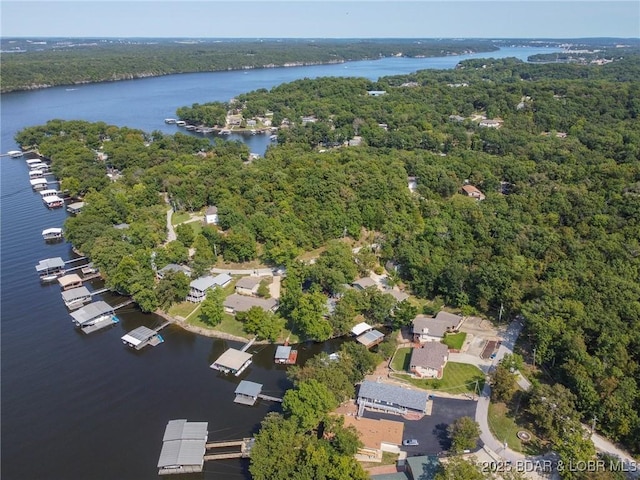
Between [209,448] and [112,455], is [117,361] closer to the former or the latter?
[112,455]

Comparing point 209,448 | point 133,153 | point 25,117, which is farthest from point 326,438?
point 25,117

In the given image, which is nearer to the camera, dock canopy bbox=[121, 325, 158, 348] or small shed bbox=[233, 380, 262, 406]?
small shed bbox=[233, 380, 262, 406]

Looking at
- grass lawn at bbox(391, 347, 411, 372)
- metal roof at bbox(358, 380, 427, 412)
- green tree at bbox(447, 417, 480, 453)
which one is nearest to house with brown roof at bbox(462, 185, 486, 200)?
grass lawn at bbox(391, 347, 411, 372)

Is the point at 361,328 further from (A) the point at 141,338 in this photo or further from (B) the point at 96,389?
(B) the point at 96,389

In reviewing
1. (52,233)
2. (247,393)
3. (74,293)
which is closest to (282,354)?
(247,393)

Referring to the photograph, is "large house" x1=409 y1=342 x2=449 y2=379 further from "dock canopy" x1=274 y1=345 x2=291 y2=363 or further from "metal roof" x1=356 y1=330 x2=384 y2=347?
"dock canopy" x1=274 y1=345 x2=291 y2=363

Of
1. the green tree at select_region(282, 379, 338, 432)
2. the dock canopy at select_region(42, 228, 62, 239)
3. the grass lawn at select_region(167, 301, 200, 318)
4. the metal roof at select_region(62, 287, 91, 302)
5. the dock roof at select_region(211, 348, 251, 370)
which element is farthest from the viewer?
the dock canopy at select_region(42, 228, 62, 239)

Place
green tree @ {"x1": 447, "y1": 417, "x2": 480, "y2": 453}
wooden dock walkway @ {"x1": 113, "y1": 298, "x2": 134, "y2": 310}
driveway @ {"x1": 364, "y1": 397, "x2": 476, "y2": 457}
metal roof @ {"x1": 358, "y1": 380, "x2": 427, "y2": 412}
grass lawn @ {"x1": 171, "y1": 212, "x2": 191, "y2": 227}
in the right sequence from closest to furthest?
green tree @ {"x1": 447, "y1": 417, "x2": 480, "y2": 453}, driveway @ {"x1": 364, "y1": 397, "x2": 476, "y2": 457}, metal roof @ {"x1": 358, "y1": 380, "x2": 427, "y2": 412}, wooden dock walkway @ {"x1": 113, "y1": 298, "x2": 134, "y2": 310}, grass lawn @ {"x1": 171, "y1": 212, "x2": 191, "y2": 227}
